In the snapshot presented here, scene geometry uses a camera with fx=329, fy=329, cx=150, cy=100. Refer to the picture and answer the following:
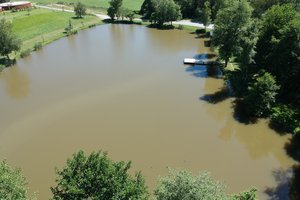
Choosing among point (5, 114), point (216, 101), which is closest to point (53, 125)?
point (5, 114)

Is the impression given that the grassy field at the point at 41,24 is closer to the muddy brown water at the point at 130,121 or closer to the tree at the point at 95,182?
the muddy brown water at the point at 130,121

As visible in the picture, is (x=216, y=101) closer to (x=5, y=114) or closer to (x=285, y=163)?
(x=285, y=163)

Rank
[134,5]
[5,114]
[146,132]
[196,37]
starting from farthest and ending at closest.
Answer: [134,5] < [196,37] < [5,114] < [146,132]

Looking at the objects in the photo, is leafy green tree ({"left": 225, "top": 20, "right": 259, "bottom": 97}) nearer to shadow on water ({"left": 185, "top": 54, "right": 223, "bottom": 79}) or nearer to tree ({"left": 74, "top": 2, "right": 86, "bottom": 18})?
shadow on water ({"left": 185, "top": 54, "right": 223, "bottom": 79})

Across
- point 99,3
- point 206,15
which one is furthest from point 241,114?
point 99,3

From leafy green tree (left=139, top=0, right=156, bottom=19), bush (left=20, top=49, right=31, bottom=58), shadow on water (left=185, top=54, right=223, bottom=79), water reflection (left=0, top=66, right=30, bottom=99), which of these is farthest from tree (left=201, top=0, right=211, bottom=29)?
water reflection (left=0, top=66, right=30, bottom=99)

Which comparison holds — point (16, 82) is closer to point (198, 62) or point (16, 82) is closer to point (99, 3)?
point (198, 62)

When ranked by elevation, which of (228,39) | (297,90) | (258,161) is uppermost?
(228,39)
